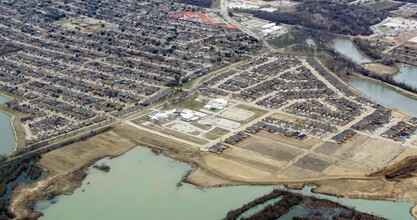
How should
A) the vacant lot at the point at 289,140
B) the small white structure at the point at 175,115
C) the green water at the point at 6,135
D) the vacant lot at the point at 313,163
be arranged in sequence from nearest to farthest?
the vacant lot at the point at 313,163, the vacant lot at the point at 289,140, the green water at the point at 6,135, the small white structure at the point at 175,115

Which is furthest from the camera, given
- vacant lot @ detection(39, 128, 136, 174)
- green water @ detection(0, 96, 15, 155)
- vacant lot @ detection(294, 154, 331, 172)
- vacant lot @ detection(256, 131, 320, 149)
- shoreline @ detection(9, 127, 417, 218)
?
green water @ detection(0, 96, 15, 155)

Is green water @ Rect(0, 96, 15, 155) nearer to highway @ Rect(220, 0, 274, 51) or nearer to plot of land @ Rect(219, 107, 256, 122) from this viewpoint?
plot of land @ Rect(219, 107, 256, 122)

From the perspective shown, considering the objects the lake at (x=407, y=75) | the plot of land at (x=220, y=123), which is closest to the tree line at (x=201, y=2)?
the lake at (x=407, y=75)

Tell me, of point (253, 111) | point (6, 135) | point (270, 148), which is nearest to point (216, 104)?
point (253, 111)

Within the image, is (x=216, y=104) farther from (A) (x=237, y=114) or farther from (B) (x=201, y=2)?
(B) (x=201, y=2)

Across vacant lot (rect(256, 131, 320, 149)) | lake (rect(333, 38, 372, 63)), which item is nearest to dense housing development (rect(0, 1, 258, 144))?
lake (rect(333, 38, 372, 63))

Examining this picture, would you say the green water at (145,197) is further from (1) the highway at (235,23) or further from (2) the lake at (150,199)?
(1) the highway at (235,23)
